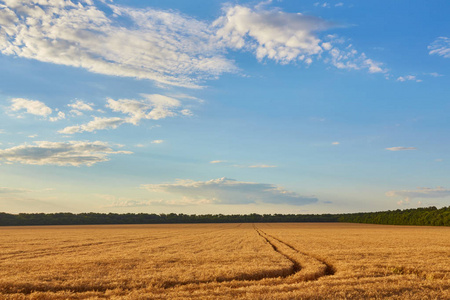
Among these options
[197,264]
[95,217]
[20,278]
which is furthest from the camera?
[95,217]

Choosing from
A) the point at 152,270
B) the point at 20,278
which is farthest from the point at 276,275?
the point at 20,278

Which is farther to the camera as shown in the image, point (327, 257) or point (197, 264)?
point (327, 257)

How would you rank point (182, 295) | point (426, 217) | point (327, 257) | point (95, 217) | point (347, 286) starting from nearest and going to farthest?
point (182, 295) < point (347, 286) < point (327, 257) < point (426, 217) < point (95, 217)

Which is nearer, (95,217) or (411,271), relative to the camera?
(411,271)

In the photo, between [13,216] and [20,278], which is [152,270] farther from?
[13,216]

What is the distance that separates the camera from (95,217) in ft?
582

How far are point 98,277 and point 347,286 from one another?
38.5 ft

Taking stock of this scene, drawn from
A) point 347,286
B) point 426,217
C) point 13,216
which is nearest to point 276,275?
point 347,286

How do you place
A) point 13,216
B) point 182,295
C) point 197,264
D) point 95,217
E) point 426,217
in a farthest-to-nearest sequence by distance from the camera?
1. point 95,217
2. point 13,216
3. point 426,217
4. point 197,264
5. point 182,295

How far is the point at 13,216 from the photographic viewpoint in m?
158

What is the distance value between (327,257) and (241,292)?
12.8 metres

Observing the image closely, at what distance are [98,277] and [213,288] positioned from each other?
251 inches

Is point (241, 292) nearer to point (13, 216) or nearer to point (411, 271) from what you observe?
point (411, 271)

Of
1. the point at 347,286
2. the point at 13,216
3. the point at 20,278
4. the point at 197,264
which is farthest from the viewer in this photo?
the point at 13,216
